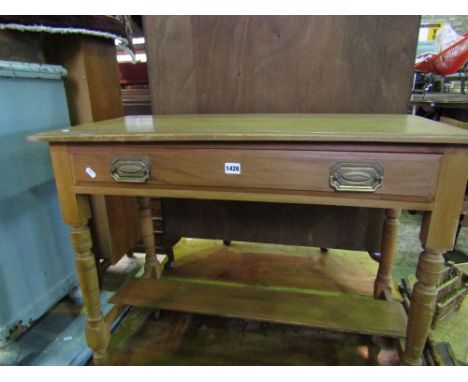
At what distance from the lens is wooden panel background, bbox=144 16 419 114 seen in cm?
105

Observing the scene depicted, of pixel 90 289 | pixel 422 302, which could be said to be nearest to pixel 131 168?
pixel 90 289

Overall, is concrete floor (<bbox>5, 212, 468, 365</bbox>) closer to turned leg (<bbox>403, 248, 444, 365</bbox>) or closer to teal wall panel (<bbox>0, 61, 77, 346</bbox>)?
teal wall panel (<bbox>0, 61, 77, 346</bbox>)

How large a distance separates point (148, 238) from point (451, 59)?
2.48 meters

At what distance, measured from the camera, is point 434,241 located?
2.35 ft

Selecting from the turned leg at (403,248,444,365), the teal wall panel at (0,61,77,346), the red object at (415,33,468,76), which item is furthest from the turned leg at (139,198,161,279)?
the red object at (415,33,468,76)

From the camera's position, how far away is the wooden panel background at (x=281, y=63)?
105 centimetres

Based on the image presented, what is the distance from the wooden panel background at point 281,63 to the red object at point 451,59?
1.69 metres

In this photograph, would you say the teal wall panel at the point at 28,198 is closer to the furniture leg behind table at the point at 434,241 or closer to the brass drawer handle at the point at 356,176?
the brass drawer handle at the point at 356,176

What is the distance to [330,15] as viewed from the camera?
1058mm

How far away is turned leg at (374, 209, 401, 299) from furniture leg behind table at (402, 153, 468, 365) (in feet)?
1.32

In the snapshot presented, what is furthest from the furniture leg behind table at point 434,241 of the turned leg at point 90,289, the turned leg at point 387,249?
the turned leg at point 90,289

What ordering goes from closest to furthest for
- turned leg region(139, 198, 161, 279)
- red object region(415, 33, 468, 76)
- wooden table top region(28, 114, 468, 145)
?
1. wooden table top region(28, 114, 468, 145)
2. turned leg region(139, 198, 161, 279)
3. red object region(415, 33, 468, 76)

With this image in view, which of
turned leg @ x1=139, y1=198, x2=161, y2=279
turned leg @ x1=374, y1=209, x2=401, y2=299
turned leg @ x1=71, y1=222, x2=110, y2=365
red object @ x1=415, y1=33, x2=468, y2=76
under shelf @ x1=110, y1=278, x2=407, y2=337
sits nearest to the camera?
turned leg @ x1=71, y1=222, x2=110, y2=365

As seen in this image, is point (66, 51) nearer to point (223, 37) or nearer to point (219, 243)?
point (223, 37)
